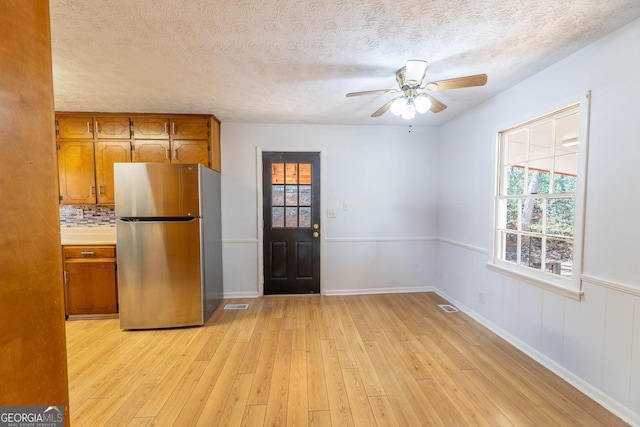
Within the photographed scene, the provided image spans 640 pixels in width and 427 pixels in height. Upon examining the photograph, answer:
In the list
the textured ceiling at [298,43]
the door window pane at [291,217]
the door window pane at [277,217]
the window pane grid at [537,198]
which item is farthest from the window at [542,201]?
the door window pane at [277,217]

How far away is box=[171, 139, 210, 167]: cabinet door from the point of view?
304 cm

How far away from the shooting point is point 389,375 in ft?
6.41

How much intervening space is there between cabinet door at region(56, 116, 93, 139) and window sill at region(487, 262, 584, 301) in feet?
15.2

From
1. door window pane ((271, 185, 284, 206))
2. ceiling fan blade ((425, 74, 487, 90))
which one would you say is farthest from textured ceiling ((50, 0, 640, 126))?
door window pane ((271, 185, 284, 206))

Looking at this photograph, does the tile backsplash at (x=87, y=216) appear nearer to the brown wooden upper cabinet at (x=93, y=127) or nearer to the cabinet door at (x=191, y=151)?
the brown wooden upper cabinet at (x=93, y=127)

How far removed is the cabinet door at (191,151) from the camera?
3035mm

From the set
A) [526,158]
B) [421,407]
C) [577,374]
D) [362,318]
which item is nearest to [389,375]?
[421,407]

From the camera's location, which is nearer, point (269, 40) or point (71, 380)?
point (269, 40)

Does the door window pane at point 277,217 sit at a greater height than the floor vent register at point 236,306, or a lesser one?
greater

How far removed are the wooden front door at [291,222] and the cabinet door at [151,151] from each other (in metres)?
1.14

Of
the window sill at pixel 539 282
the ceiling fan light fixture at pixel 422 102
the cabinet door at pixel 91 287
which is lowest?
the cabinet door at pixel 91 287

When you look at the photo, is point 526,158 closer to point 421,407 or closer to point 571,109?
point 571,109

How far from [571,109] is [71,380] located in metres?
4.22

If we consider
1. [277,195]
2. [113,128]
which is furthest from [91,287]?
[277,195]
